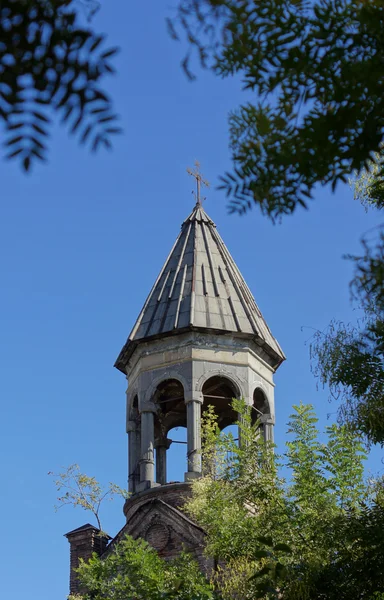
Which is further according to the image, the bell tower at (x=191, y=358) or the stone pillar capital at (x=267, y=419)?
the stone pillar capital at (x=267, y=419)

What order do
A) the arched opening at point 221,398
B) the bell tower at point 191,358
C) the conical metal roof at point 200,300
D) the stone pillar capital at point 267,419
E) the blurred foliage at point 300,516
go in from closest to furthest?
the blurred foliage at point 300,516
the bell tower at point 191,358
the conical metal roof at point 200,300
the stone pillar capital at point 267,419
the arched opening at point 221,398

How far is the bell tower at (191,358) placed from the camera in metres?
28.5

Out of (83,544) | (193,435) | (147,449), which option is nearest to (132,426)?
(147,449)

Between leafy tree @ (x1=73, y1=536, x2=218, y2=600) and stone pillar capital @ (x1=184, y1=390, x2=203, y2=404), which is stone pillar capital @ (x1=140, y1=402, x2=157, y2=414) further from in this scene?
leafy tree @ (x1=73, y1=536, x2=218, y2=600)

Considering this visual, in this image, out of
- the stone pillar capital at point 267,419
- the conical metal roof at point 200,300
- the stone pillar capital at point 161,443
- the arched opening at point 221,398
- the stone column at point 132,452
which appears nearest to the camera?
the stone column at point 132,452

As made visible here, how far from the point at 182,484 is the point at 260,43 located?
70.5 ft

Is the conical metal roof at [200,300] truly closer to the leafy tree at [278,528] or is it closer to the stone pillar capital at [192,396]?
the stone pillar capital at [192,396]

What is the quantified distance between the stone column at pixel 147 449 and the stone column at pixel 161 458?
5.88 ft

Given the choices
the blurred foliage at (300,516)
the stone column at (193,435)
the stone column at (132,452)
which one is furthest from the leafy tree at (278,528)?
the stone column at (132,452)

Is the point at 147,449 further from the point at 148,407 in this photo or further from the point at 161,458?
the point at 161,458

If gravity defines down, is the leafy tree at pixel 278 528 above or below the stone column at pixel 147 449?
below

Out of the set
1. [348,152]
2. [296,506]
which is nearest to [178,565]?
[296,506]

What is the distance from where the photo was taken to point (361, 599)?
17828 millimetres

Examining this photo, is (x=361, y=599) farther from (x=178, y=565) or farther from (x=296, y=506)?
(x=178, y=565)
